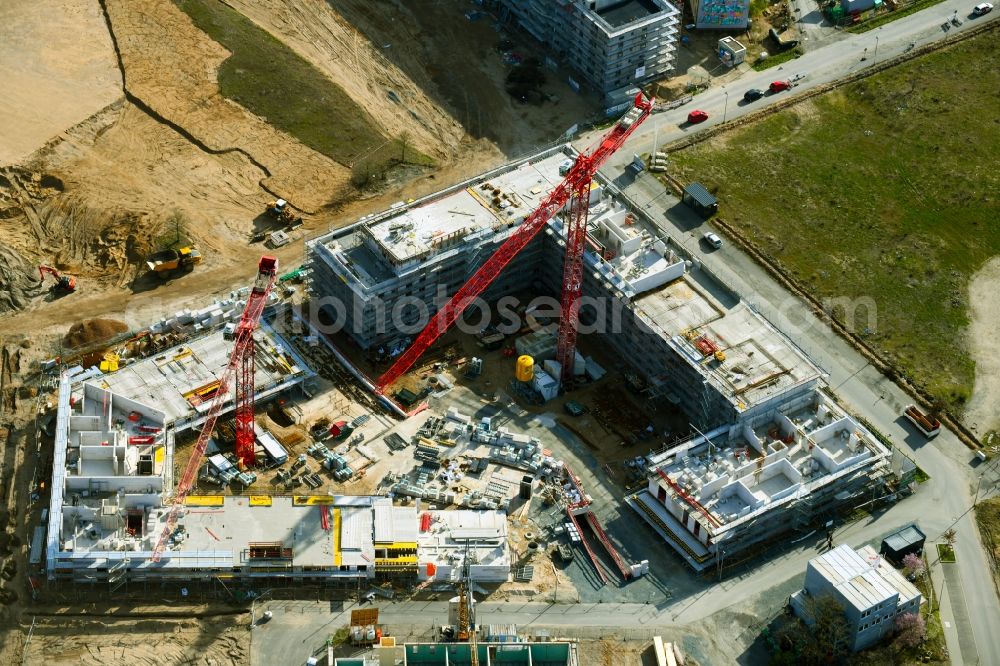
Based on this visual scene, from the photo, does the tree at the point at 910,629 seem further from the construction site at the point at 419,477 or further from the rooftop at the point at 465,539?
the rooftop at the point at 465,539

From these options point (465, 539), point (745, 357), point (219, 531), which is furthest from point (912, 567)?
point (219, 531)

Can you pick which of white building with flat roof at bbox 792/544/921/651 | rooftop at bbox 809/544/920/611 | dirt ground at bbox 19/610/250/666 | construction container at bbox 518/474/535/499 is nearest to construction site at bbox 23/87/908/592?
construction container at bbox 518/474/535/499

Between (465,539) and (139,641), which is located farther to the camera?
(465,539)

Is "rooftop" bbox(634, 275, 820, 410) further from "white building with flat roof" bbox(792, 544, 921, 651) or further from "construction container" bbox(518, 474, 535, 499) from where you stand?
"construction container" bbox(518, 474, 535, 499)

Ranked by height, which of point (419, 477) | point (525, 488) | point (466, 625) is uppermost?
point (419, 477)

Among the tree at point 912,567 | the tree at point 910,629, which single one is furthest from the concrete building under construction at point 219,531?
the tree at point 912,567

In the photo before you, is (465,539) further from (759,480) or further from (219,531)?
(759,480)
